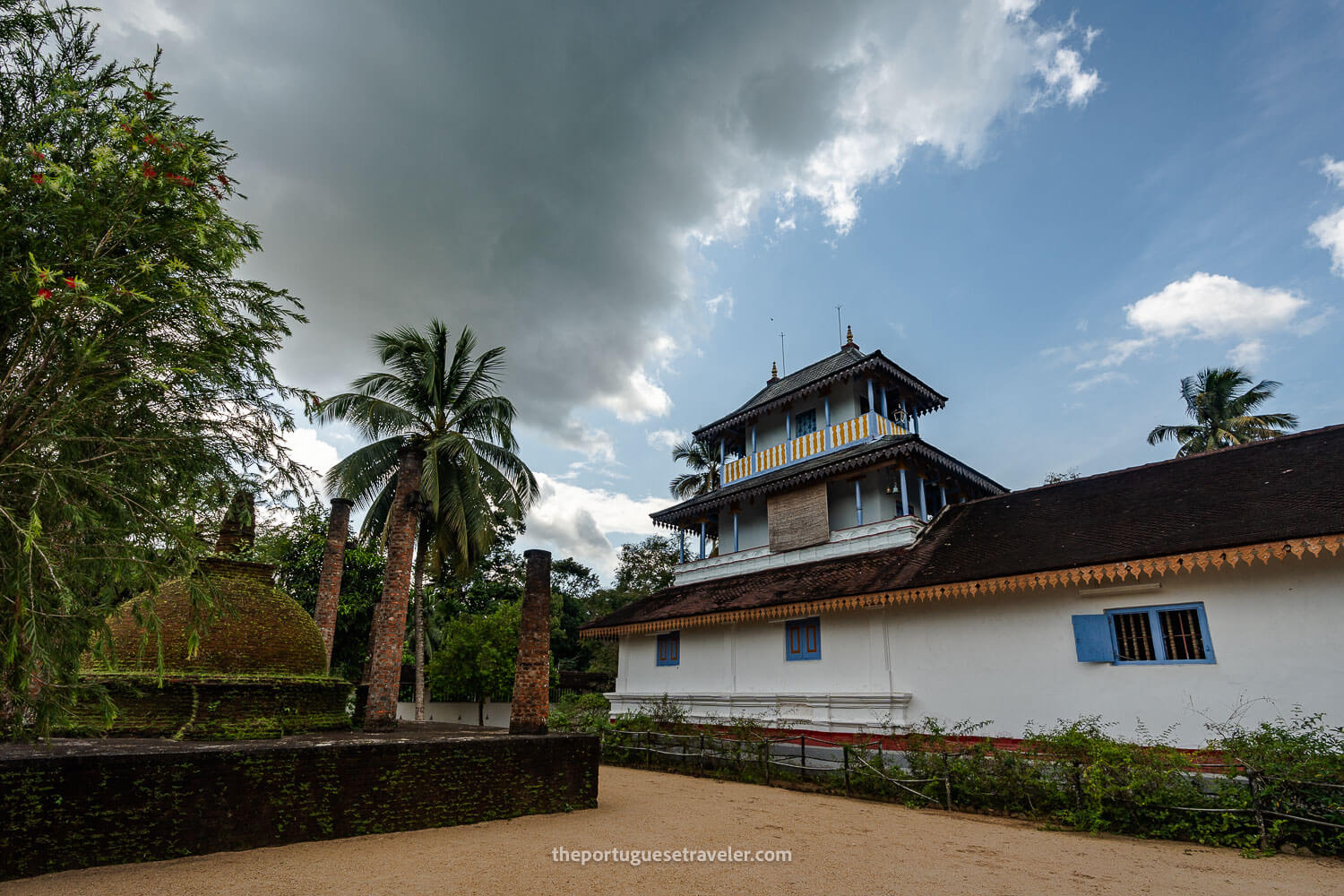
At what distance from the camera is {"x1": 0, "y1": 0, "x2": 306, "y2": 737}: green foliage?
15.3 ft

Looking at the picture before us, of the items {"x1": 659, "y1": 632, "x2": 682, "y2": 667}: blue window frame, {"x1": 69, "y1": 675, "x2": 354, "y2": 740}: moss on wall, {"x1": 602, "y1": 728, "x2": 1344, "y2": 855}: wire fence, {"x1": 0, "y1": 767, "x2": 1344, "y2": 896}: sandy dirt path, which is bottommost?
{"x1": 0, "y1": 767, "x2": 1344, "y2": 896}: sandy dirt path

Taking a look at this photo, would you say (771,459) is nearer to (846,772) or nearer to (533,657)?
(846,772)

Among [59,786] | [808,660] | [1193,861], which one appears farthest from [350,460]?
[1193,861]

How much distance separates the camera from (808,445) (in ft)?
61.3

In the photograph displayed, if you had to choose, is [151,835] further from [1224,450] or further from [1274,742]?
[1224,450]

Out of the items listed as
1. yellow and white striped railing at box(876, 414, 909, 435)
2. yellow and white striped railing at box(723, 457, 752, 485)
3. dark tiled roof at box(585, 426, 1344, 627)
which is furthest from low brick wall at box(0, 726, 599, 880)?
yellow and white striped railing at box(723, 457, 752, 485)

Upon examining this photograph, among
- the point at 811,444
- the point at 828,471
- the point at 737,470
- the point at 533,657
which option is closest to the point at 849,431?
the point at 811,444

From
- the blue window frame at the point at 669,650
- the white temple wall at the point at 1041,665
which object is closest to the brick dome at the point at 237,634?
the blue window frame at the point at 669,650

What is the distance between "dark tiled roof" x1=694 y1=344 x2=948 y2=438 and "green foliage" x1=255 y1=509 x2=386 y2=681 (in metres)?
14.4

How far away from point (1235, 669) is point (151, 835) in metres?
13.8

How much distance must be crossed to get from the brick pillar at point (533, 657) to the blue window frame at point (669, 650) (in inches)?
296

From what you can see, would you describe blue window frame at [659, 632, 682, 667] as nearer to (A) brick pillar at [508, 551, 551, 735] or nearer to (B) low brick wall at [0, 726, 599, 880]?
(A) brick pillar at [508, 551, 551, 735]

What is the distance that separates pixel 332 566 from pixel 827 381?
1338cm

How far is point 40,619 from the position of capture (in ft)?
15.6
